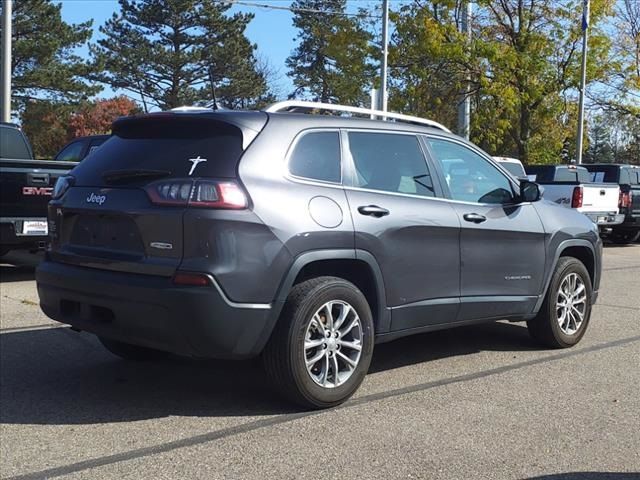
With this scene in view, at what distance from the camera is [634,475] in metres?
3.80

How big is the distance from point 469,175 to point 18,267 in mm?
8371

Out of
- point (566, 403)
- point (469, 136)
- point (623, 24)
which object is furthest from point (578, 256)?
point (623, 24)

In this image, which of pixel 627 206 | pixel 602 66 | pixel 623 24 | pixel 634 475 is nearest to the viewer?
pixel 634 475

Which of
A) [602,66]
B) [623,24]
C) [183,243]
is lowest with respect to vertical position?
[183,243]

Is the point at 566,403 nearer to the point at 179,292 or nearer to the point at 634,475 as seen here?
the point at 634,475

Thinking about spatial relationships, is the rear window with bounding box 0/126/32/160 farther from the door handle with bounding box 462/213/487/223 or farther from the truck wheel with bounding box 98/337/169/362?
the door handle with bounding box 462/213/487/223

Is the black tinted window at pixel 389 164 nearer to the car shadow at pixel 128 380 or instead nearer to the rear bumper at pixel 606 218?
the car shadow at pixel 128 380

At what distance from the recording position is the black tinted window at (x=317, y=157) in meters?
4.77

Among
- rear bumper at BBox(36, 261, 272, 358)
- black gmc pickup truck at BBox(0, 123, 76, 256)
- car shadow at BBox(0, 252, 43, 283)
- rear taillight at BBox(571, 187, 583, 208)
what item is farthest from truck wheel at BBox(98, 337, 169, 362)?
rear taillight at BBox(571, 187, 583, 208)

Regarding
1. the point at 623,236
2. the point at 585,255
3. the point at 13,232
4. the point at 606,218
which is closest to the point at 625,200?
the point at 606,218

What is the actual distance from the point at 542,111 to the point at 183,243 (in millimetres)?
24553

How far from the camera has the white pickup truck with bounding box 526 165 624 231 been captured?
16344 millimetres

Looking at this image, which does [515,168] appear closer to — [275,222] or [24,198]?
[24,198]

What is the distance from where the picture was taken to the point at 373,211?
4.98 m
